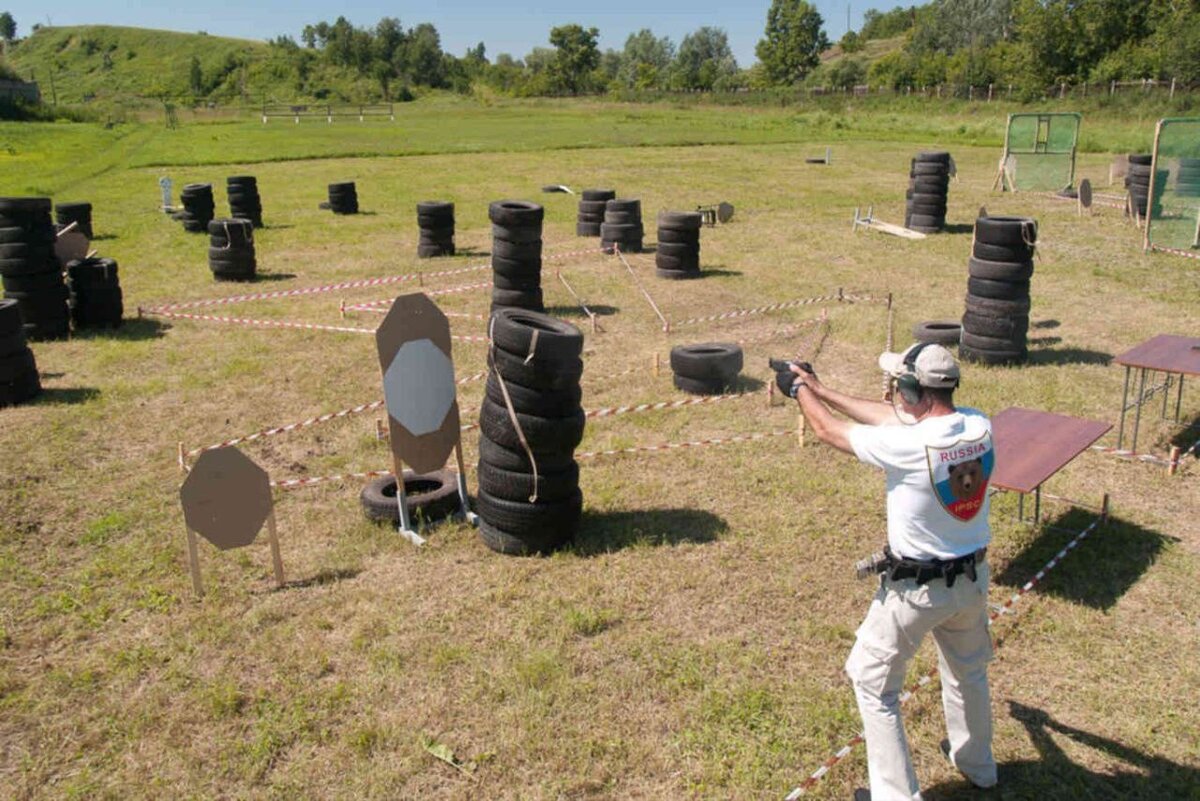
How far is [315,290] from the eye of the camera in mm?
17469

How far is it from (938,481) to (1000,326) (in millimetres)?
8527

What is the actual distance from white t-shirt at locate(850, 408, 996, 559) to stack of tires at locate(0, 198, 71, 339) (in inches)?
499

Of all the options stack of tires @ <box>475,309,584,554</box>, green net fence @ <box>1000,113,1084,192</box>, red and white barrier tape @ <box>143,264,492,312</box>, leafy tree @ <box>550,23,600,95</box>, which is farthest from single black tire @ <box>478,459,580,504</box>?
leafy tree @ <box>550,23,600,95</box>

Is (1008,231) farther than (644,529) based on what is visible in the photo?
Yes

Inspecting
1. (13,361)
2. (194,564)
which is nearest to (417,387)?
(194,564)

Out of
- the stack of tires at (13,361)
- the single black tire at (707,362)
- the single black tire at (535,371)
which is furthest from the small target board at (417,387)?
the stack of tires at (13,361)

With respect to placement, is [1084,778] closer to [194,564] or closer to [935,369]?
[935,369]

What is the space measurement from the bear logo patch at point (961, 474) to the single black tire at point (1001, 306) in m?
8.26

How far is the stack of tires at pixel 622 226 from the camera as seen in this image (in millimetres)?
20594

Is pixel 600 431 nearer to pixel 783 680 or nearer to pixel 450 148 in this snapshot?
pixel 783 680

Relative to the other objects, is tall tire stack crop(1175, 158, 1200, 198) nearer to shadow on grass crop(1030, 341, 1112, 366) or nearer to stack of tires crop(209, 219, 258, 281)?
shadow on grass crop(1030, 341, 1112, 366)

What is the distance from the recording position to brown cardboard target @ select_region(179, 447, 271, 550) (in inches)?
263

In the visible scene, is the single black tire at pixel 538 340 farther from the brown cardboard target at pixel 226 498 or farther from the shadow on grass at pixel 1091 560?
the shadow on grass at pixel 1091 560

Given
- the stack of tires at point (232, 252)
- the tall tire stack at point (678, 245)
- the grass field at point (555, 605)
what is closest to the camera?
the grass field at point (555, 605)
